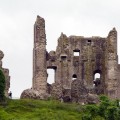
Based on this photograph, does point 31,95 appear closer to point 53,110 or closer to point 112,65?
point 53,110

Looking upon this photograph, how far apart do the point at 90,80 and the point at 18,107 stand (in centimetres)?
2263

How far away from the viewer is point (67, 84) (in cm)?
13662

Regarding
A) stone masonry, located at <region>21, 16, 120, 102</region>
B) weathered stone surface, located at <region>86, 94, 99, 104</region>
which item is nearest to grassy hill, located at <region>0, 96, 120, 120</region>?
weathered stone surface, located at <region>86, 94, 99, 104</region>

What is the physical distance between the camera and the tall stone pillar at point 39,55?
134125 millimetres

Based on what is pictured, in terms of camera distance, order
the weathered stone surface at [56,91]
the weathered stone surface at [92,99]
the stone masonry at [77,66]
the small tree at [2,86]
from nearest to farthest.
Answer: the small tree at [2,86] → the weathered stone surface at [92,99] → the weathered stone surface at [56,91] → the stone masonry at [77,66]

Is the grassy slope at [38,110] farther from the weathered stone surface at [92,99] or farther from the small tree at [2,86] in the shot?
the weathered stone surface at [92,99]

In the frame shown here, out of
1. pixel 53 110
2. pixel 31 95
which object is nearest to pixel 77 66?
pixel 31 95

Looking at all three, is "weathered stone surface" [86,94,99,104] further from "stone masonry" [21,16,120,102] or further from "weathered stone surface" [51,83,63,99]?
"weathered stone surface" [51,83,63,99]

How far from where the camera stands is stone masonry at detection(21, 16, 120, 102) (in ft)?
438

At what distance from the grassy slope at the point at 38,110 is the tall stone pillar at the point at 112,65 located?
12.1 meters

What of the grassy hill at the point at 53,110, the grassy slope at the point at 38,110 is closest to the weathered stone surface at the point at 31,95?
the grassy hill at the point at 53,110

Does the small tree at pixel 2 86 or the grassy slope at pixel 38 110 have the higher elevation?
the small tree at pixel 2 86

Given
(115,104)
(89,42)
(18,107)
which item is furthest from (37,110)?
(89,42)

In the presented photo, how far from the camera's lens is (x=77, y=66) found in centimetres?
13938
